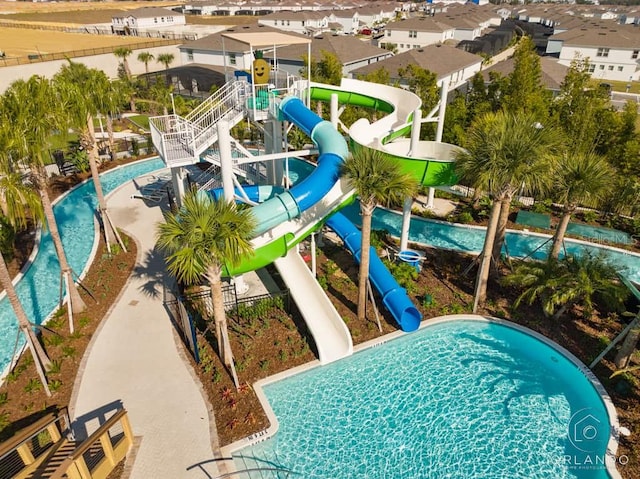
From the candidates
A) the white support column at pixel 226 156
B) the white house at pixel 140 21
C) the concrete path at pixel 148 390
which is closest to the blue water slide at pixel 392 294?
the white support column at pixel 226 156

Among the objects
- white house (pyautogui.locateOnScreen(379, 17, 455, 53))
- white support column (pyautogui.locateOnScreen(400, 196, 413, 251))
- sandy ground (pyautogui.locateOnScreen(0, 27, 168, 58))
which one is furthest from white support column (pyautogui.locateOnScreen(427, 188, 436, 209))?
sandy ground (pyautogui.locateOnScreen(0, 27, 168, 58))

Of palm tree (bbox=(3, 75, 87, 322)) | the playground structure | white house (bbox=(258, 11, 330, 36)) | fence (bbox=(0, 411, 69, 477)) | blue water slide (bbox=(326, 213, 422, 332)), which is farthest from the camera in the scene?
white house (bbox=(258, 11, 330, 36))

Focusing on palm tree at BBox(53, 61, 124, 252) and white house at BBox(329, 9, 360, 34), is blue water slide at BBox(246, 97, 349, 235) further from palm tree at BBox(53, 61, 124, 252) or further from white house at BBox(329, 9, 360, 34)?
white house at BBox(329, 9, 360, 34)

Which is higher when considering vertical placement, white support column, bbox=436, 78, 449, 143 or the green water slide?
white support column, bbox=436, 78, 449, 143

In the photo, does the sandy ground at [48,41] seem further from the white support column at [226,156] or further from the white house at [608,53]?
the white house at [608,53]

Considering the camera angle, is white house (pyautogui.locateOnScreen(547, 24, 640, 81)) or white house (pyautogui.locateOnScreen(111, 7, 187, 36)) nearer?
white house (pyautogui.locateOnScreen(547, 24, 640, 81))

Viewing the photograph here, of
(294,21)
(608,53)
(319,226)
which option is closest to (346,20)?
(294,21)
